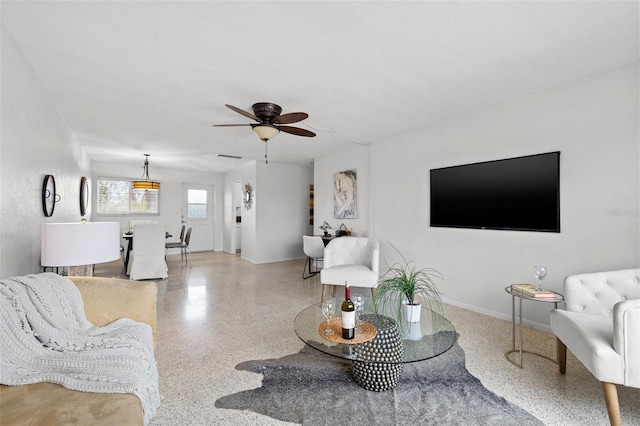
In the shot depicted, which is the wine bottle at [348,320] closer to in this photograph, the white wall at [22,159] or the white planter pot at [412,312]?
the white planter pot at [412,312]

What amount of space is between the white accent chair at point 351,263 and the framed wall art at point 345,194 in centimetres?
120

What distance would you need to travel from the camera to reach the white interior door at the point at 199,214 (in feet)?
26.8

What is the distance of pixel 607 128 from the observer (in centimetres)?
246

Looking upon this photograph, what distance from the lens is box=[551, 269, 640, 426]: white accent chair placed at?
143cm

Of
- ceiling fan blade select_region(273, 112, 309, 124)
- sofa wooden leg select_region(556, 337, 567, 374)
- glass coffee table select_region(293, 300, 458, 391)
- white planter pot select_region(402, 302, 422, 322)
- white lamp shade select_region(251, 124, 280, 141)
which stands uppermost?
ceiling fan blade select_region(273, 112, 309, 124)

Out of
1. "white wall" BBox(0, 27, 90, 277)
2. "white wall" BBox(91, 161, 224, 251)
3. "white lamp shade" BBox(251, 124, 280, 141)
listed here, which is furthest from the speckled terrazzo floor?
"white wall" BBox(91, 161, 224, 251)

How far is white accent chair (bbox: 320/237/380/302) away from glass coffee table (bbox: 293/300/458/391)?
133cm

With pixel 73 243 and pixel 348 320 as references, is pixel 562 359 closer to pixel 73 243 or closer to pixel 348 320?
pixel 348 320

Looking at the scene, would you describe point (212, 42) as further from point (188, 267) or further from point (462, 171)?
point (188, 267)

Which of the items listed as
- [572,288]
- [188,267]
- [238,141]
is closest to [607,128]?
[572,288]

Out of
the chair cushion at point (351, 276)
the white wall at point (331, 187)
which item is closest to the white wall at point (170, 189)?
the white wall at point (331, 187)

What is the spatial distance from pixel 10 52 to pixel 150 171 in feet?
19.9

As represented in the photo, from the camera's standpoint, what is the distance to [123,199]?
7.39 m

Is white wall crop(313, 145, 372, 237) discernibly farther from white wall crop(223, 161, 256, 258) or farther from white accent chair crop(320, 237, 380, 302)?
white wall crop(223, 161, 256, 258)
